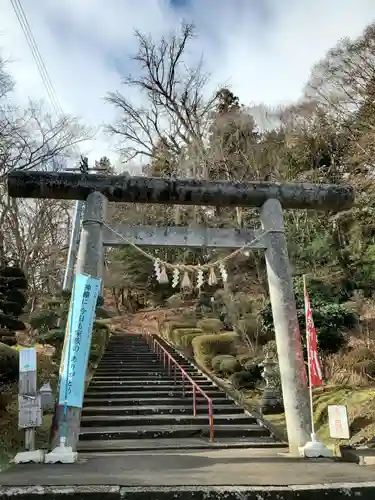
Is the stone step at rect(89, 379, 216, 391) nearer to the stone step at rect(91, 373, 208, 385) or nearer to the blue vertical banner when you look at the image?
the stone step at rect(91, 373, 208, 385)

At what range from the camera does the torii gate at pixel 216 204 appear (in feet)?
22.1

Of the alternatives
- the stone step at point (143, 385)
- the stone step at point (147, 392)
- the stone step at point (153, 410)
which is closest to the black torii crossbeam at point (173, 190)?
the stone step at point (153, 410)

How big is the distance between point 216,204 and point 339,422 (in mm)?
3740

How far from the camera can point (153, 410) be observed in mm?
10031

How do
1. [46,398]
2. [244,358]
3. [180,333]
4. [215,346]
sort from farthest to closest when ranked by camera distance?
[180,333]
[215,346]
[244,358]
[46,398]

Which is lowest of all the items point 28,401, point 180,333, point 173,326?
point 28,401

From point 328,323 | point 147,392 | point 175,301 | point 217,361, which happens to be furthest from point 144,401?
point 175,301

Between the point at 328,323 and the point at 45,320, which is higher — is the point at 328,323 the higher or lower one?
the lower one

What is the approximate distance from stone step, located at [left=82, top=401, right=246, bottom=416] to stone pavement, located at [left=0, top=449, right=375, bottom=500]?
13.1ft

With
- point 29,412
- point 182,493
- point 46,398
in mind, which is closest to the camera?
point 182,493

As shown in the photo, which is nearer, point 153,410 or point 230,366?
point 153,410

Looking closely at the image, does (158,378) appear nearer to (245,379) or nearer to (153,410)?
(245,379)

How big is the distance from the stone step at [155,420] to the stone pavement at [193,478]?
128 inches

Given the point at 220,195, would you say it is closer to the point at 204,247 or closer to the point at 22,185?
the point at 204,247
